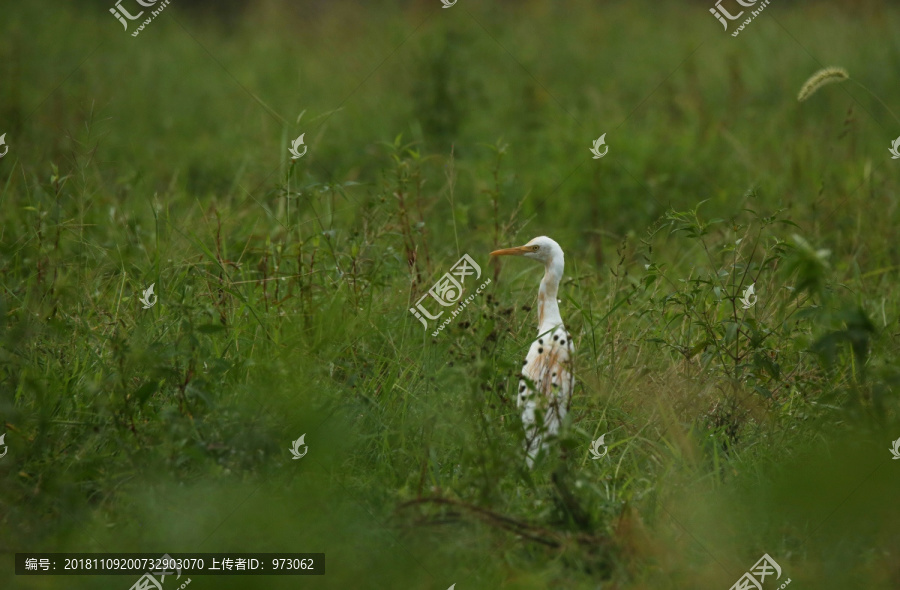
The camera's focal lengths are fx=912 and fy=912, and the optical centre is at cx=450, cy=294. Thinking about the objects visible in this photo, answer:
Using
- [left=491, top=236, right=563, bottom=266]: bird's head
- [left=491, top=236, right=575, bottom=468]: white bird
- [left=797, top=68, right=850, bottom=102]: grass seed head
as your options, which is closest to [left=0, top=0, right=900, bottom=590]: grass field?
[left=491, top=236, right=575, bottom=468]: white bird

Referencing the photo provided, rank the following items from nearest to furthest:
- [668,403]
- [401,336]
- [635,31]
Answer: [668,403] → [401,336] → [635,31]

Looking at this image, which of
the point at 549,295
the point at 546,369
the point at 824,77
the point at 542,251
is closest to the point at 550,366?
the point at 546,369

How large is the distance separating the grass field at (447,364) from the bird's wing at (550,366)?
0.38 ft

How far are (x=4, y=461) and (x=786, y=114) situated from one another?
6.70m

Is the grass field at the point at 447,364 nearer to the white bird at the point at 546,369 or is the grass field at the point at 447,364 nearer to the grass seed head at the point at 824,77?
the white bird at the point at 546,369

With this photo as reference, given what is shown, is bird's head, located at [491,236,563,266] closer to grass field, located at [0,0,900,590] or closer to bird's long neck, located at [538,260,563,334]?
bird's long neck, located at [538,260,563,334]

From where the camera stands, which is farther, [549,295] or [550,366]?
[549,295]

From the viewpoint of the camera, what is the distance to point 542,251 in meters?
4.00

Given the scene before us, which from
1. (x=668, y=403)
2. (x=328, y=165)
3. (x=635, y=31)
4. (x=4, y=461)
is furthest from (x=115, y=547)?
(x=635, y=31)

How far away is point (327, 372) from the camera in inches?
152

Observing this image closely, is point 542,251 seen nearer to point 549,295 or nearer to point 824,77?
point 549,295

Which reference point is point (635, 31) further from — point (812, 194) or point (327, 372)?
point (327, 372)

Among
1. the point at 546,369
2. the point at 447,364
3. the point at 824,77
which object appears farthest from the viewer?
the point at 824,77

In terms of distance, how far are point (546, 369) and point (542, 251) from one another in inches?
23.3
